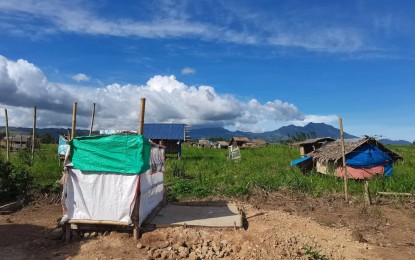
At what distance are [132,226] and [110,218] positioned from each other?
455mm

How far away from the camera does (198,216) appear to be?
8.50 meters

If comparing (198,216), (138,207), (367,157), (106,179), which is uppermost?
(367,157)

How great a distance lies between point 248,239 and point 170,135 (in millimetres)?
22237

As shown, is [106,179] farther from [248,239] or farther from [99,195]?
[248,239]

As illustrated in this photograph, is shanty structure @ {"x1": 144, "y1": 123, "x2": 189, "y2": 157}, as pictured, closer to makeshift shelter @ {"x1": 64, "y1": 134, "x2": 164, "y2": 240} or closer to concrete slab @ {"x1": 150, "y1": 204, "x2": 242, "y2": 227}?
concrete slab @ {"x1": 150, "y1": 204, "x2": 242, "y2": 227}

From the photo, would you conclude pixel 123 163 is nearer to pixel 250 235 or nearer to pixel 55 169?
pixel 250 235

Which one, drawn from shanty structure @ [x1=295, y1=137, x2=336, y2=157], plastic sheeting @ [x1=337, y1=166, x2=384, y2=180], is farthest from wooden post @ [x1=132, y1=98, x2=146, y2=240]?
shanty structure @ [x1=295, y1=137, x2=336, y2=157]

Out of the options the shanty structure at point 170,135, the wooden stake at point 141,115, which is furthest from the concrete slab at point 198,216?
the shanty structure at point 170,135

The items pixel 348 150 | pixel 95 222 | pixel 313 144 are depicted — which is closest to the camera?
pixel 95 222

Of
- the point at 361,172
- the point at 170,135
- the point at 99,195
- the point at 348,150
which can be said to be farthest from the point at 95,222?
the point at 170,135

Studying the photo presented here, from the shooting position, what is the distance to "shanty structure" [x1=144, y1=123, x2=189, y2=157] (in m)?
28.8

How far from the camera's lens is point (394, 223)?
9.39 meters

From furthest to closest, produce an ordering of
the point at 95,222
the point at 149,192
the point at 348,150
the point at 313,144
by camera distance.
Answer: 1. the point at 313,144
2. the point at 348,150
3. the point at 149,192
4. the point at 95,222

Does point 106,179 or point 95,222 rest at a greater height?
point 106,179
